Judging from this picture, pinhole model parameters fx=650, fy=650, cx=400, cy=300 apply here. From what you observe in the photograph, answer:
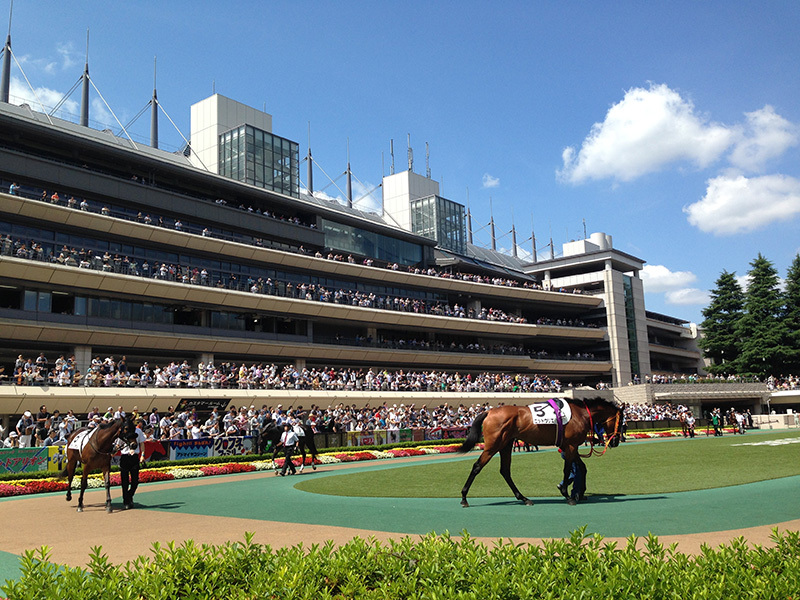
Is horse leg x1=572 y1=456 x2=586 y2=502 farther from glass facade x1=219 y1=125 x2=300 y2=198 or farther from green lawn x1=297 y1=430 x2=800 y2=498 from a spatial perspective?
glass facade x1=219 y1=125 x2=300 y2=198

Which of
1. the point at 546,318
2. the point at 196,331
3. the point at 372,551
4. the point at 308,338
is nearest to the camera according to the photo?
the point at 372,551

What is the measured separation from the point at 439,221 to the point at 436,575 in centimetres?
6991

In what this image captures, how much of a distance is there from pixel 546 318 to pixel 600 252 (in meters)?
10.5

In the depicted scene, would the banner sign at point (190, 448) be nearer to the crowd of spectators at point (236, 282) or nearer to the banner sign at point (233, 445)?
the banner sign at point (233, 445)

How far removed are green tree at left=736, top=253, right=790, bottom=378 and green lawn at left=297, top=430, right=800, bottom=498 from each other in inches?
2097

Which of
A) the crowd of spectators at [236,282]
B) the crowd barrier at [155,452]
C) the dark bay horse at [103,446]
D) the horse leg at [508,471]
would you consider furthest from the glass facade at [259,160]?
the horse leg at [508,471]

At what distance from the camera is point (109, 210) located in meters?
39.2

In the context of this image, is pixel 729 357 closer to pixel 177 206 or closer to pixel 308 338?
pixel 308 338

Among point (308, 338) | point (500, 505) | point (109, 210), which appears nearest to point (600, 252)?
point (308, 338)

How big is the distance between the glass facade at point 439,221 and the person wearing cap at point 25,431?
51965 millimetres

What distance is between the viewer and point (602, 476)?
54.9 feet

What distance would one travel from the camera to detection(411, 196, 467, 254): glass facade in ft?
242

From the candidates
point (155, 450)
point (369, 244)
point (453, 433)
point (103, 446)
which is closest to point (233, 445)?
point (155, 450)

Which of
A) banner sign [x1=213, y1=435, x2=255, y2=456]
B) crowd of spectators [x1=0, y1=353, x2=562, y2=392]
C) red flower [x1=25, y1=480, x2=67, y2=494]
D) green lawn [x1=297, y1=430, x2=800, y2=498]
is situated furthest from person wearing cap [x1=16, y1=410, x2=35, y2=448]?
green lawn [x1=297, y1=430, x2=800, y2=498]
